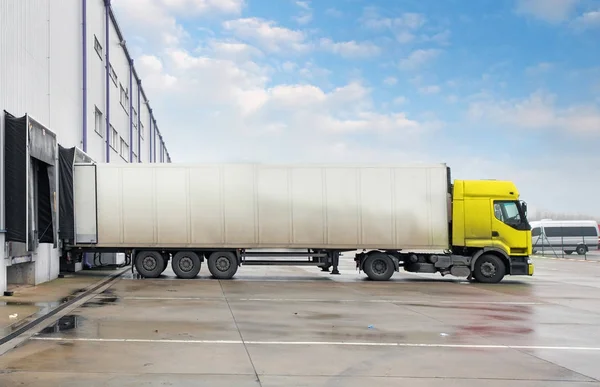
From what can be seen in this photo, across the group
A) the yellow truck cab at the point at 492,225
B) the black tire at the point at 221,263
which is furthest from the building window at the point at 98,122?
the yellow truck cab at the point at 492,225

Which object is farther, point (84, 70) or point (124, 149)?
point (124, 149)

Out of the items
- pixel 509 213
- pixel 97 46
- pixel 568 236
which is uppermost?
pixel 97 46

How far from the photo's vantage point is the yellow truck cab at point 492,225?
763 inches

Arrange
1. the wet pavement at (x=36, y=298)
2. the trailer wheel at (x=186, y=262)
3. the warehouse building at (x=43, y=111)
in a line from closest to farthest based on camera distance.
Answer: the wet pavement at (x=36, y=298)
the warehouse building at (x=43, y=111)
the trailer wheel at (x=186, y=262)

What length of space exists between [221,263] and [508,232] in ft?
31.8

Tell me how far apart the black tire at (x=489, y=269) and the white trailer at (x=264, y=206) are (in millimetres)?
1591

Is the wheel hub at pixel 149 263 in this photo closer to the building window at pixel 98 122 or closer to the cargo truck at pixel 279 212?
the cargo truck at pixel 279 212

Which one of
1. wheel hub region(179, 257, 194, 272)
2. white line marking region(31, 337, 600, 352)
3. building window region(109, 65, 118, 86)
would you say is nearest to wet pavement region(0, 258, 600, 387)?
white line marking region(31, 337, 600, 352)

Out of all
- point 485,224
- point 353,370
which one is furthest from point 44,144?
point 485,224

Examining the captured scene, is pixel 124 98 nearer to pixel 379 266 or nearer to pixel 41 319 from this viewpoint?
pixel 379 266

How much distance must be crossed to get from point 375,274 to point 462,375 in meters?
12.9

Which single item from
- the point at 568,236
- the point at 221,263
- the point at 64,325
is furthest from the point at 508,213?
the point at 568,236

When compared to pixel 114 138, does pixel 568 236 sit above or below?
below

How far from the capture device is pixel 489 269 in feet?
65.0
